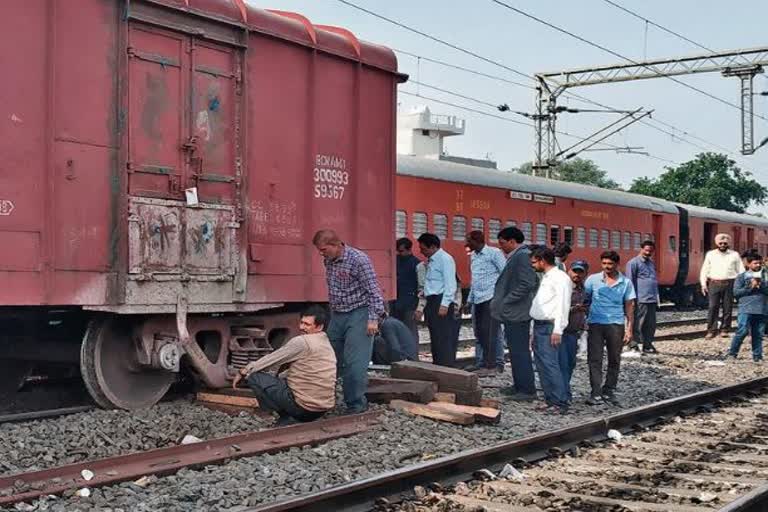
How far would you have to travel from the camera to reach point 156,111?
8289 mm

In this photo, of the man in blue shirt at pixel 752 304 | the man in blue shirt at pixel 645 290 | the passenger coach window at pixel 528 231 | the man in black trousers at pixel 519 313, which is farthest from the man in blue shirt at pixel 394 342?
the passenger coach window at pixel 528 231


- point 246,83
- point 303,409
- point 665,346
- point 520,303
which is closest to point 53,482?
point 303,409

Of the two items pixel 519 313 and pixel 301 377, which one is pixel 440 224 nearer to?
pixel 519 313

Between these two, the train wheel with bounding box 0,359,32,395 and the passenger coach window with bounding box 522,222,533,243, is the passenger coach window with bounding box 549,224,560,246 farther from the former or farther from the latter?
the train wheel with bounding box 0,359,32,395

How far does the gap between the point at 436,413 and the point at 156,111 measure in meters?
3.49

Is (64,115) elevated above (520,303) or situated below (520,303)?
above

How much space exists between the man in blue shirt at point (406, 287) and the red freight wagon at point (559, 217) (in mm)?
4543

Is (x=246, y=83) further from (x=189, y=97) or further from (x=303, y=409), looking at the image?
(x=303, y=409)

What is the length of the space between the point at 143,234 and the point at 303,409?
1.92 m

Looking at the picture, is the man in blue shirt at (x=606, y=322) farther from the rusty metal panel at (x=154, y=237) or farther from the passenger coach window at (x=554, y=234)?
the passenger coach window at (x=554, y=234)

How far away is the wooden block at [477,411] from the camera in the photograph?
864 centimetres

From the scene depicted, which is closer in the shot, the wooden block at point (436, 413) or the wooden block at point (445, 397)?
the wooden block at point (436, 413)

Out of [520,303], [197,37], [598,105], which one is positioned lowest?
[520,303]

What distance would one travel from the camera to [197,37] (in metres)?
8.68
